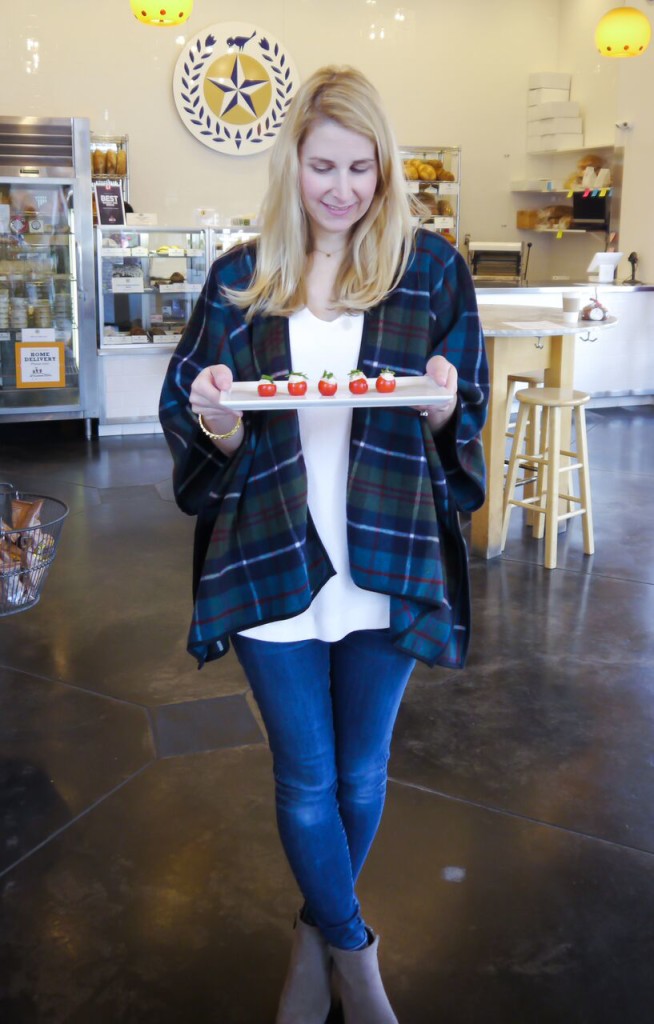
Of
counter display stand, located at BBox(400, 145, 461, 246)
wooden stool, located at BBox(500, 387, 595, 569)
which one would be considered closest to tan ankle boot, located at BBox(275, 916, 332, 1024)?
wooden stool, located at BBox(500, 387, 595, 569)

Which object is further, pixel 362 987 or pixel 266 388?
pixel 362 987

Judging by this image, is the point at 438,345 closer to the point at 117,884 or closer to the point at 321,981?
the point at 321,981

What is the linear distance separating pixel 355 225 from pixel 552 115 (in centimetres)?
884

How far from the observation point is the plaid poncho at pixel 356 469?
1491 mm

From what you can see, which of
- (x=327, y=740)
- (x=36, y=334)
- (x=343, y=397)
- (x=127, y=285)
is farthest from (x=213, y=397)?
(x=36, y=334)

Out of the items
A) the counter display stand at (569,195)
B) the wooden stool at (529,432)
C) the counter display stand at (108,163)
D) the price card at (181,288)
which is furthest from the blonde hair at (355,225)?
the counter display stand at (569,195)

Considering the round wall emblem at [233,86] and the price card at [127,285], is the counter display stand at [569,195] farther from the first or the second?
the price card at [127,285]

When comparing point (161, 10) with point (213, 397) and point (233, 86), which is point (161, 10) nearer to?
point (233, 86)

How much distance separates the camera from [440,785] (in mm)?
2615

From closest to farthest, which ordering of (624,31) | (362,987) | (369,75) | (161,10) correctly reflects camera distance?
(362,987), (161,10), (624,31), (369,75)

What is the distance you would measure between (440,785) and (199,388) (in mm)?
1564

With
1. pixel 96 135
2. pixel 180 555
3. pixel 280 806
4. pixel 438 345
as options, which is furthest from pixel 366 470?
pixel 96 135

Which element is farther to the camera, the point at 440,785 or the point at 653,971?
the point at 440,785

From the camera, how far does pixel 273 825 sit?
2438 mm
